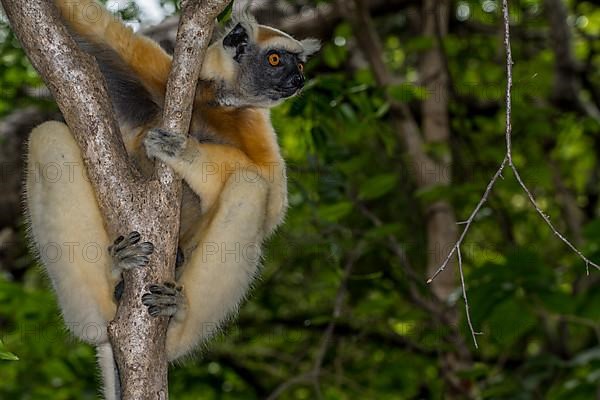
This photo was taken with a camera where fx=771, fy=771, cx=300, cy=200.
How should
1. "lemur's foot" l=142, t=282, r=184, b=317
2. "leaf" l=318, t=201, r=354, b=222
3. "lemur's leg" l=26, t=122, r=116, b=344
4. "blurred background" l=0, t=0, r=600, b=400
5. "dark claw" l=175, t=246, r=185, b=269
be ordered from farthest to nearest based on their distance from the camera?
"leaf" l=318, t=201, r=354, b=222 → "blurred background" l=0, t=0, r=600, b=400 → "dark claw" l=175, t=246, r=185, b=269 → "lemur's leg" l=26, t=122, r=116, b=344 → "lemur's foot" l=142, t=282, r=184, b=317

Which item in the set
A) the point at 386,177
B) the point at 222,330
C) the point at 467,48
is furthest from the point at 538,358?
the point at 467,48

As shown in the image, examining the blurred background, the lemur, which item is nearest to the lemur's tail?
the lemur

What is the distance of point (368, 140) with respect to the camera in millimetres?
8531

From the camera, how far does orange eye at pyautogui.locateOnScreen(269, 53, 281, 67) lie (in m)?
5.10

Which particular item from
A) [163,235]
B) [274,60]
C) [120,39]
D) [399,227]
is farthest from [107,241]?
[399,227]

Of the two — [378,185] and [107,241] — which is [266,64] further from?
[107,241]

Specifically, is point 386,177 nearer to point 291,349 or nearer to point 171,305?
point 171,305

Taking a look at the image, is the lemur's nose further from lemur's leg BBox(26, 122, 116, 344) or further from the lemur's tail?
lemur's leg BBox(26, 122, 116, 344)

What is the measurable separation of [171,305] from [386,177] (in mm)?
2701

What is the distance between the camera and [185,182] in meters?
4.49

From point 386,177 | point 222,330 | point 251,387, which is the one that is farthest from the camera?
point 251,387

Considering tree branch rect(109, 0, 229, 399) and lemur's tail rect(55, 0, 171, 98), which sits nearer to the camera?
tree branch rect(109, 0, 229, 399)

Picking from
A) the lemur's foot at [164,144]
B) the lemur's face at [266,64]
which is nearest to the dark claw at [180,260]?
the lemur's foot at [164,144]

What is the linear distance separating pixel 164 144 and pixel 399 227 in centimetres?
267
